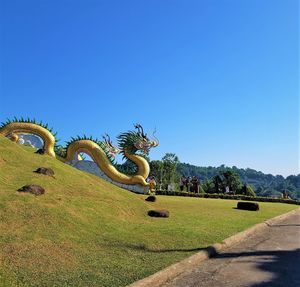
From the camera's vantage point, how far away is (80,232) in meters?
8.99

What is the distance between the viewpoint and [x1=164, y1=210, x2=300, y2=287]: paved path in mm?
6551

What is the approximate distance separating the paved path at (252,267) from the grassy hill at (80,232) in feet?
1.81

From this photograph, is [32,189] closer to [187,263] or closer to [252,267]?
[187,263]

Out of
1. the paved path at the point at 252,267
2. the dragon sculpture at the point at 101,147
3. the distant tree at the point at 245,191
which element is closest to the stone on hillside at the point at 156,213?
the paved path at the point at 252,267

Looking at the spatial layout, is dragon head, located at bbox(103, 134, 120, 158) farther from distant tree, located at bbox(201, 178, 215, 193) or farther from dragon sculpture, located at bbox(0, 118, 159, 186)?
distant tree, located at bbox(201, 178, 215, 193)

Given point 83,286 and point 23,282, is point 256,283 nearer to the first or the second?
point 83,286

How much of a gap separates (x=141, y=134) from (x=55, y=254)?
928 inches

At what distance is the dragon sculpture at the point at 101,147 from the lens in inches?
1084

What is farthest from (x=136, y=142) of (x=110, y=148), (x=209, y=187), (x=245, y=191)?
→ (x=209, y=187)

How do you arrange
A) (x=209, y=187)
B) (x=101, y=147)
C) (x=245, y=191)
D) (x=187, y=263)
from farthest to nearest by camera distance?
(x=209, y=187) < (x=245, y=191) < (x=101, y=147) < (x=187, y=263)

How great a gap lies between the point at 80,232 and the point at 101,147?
20.9 meters

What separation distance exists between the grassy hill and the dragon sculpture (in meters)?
13.0

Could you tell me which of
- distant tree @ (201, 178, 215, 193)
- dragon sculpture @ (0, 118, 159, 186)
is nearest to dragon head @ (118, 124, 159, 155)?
dragon sculpture @ (0, 118, 159, 186)

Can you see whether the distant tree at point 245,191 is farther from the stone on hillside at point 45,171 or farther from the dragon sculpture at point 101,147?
the stone on hillside at point 45,171
